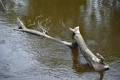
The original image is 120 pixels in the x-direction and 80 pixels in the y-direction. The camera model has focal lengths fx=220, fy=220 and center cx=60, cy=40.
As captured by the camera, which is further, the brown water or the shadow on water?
the brown water

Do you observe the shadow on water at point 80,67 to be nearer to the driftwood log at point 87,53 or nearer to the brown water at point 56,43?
the brown water at point 56,43

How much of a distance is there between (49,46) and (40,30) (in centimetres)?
215

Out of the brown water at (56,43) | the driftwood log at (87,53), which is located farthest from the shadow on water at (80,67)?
the driftwood log at (87,53)

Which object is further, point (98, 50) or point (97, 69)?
point (98, 50)

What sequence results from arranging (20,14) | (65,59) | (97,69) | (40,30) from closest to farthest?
1. (97,69)
2. (65,59)
3. (40,30)
4. (20,14)

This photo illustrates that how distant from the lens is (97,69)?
9156mm

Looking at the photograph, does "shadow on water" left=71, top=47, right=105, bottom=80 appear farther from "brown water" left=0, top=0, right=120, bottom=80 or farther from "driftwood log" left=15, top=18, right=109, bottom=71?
"driftwood log" left=15, top=18, right=109, bottom=71

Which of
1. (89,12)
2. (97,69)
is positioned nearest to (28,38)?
(97,69)

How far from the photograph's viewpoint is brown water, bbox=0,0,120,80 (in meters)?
9.20

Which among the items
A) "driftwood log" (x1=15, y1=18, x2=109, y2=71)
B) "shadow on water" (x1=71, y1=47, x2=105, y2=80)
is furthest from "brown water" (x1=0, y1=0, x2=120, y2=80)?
"driftwood log" (x1=15, y1=18, x2=109, y2=71)

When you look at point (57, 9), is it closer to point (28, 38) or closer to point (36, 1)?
point (36, 1)

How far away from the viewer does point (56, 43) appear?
1159cm

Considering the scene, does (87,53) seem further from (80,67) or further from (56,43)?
(56,43)

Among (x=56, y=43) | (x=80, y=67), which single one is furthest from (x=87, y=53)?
(x=56, y=43)
